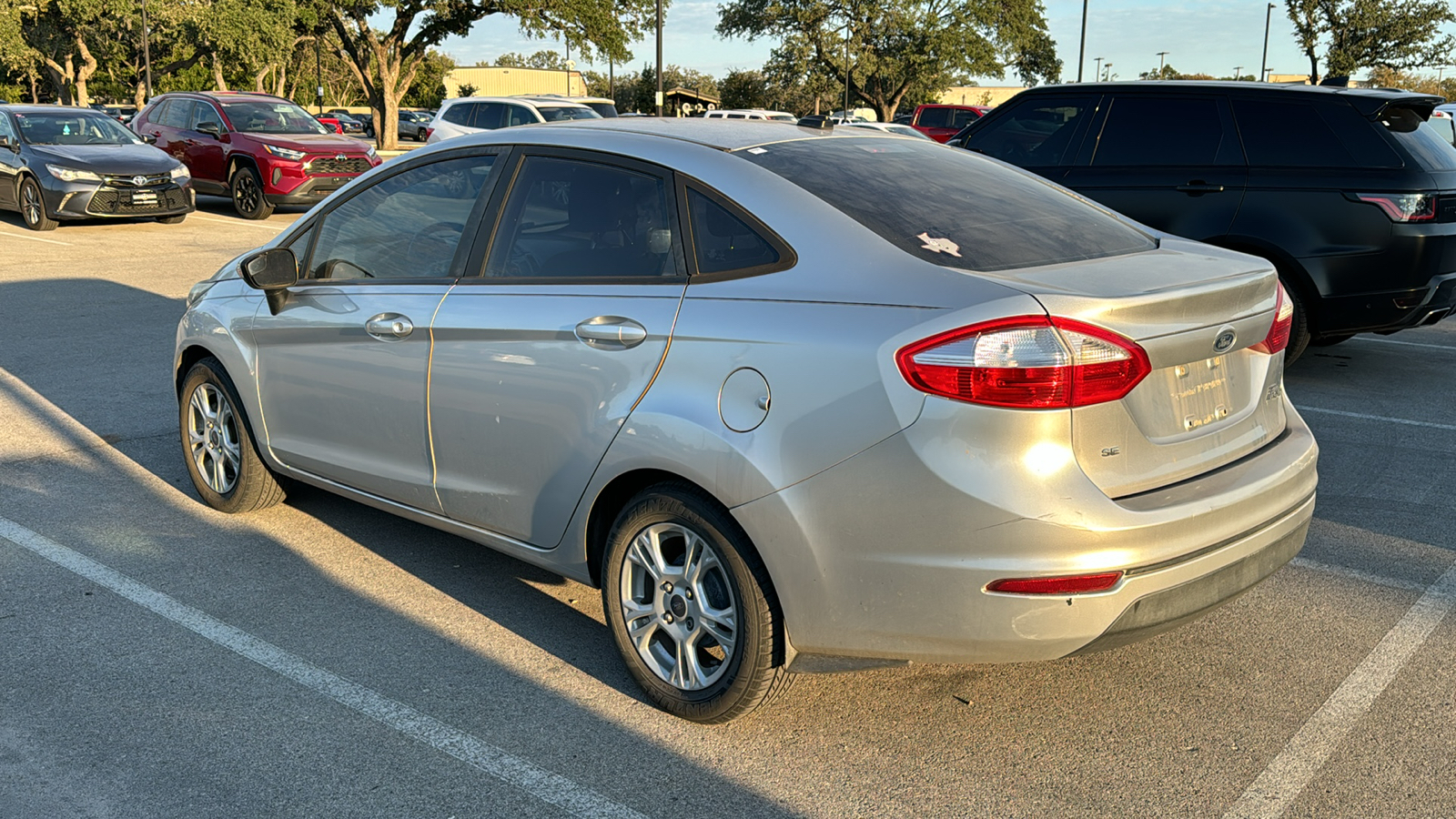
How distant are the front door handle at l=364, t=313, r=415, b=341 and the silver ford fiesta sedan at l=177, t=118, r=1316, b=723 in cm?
2

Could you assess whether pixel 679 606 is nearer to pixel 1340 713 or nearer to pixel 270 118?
pixel 1340 713

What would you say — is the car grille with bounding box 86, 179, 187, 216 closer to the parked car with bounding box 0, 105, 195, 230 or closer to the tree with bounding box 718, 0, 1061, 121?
the parked car with bounding box 0, 105, 195, 230

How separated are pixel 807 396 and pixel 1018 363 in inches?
20.6

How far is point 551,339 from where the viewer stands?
144 inches

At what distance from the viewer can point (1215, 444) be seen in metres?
3.26

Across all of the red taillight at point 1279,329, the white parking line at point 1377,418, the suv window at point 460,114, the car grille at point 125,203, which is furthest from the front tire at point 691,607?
the suv window at point 460,114

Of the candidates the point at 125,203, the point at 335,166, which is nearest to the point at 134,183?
the point at 125,203

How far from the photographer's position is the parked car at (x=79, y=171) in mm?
16016

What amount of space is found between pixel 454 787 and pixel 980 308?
→ 1.80 meters

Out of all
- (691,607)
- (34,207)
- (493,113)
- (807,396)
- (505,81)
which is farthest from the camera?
(505,81)

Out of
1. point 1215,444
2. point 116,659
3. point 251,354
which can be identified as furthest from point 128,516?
point 1215,444

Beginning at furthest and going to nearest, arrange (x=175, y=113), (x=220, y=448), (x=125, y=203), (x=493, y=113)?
1. (x=493, y=113)
2. (x=175, y=113)
3. (x=125, y=203)
4. (x=220, y=448)

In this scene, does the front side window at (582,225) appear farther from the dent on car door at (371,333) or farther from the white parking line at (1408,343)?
the white parking line at (1408,343)

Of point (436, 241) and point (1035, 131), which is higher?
point (1035, 131)
